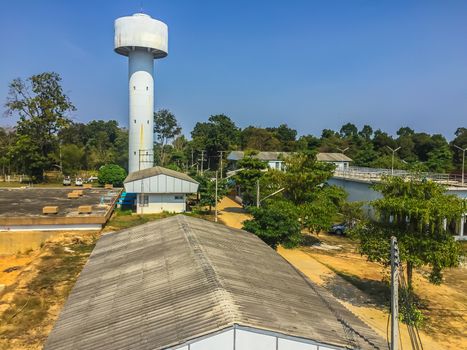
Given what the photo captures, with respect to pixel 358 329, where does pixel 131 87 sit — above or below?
above

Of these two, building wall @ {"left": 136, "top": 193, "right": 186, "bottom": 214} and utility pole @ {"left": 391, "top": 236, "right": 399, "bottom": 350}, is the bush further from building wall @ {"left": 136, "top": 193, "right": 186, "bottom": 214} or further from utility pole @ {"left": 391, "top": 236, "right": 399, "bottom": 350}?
utility pole @ {"left": 391, "top": 236, "right": 399, "bottom": 350}

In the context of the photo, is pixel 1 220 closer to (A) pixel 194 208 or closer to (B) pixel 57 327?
(A) pixel 194 208

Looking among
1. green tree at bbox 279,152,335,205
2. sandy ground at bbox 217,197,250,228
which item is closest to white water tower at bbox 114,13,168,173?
sandy ground at bbox 217,197,250,228

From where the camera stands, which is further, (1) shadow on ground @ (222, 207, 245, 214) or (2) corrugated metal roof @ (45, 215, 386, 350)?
(1) shadow on ground @ (222, 207, 245, 214)

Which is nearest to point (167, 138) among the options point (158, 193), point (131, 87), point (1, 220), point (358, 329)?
point (131, 87)

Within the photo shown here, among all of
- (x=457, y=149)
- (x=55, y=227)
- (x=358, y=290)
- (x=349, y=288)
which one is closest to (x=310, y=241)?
(x=349, y=288)

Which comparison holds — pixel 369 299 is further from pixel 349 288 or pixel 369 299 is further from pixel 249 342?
pixel 249 342

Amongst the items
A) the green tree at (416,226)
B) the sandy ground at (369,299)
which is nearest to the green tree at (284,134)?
the sandy ground at (369,299)
